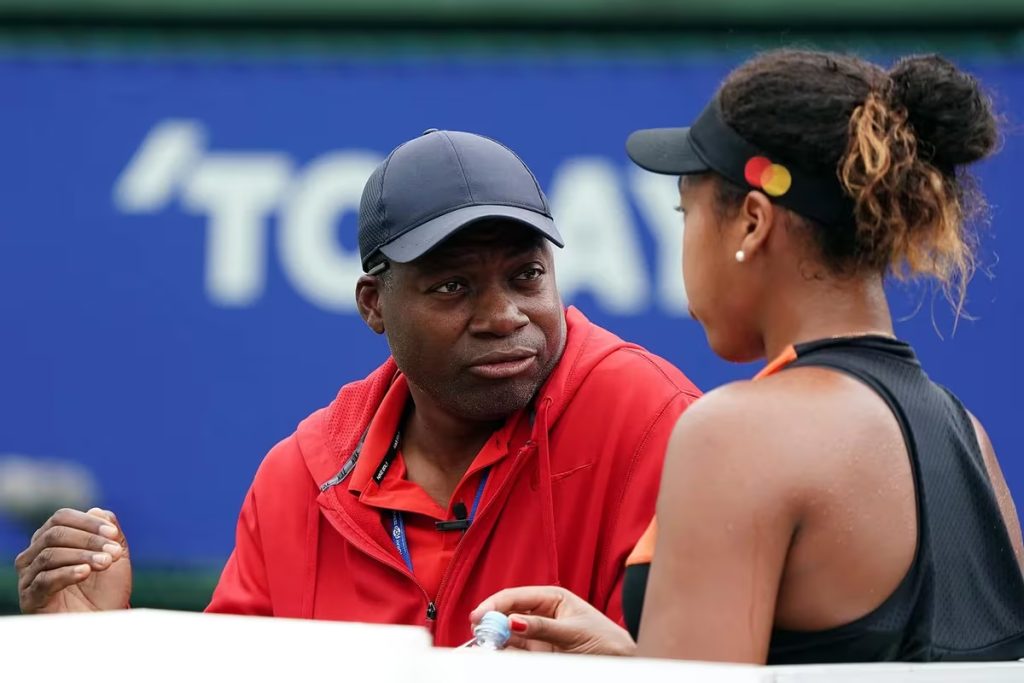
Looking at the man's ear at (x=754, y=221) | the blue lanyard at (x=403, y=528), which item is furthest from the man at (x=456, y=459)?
the man's ear at (x=754, y=221)

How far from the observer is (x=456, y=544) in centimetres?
265

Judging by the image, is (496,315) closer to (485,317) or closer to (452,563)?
(485,317)

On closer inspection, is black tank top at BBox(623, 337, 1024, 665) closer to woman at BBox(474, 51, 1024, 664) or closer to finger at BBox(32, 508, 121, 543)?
woman at BBox(474, 51, 1024, 664)

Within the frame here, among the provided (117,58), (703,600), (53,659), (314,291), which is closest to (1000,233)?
(314,291)

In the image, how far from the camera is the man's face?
2.66m

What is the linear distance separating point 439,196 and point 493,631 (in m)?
0.90

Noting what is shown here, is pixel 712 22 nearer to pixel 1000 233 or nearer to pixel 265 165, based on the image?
pixel 1000 233

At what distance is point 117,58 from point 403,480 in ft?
7.86

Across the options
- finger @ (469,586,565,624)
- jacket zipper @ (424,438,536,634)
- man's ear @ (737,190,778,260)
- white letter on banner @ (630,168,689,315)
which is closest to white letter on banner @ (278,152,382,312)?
white letter on banner @ (630,168,689,315)

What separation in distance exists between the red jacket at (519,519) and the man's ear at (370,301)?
23 cm

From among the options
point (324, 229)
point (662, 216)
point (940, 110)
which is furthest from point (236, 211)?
point (940, 110)

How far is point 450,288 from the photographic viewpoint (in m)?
2.70

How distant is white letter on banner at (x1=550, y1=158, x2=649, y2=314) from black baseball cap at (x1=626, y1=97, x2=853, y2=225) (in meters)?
2.37

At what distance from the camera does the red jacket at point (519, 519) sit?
2584mm
